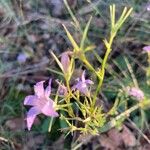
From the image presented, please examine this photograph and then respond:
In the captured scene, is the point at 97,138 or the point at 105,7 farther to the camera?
the point at 105,7

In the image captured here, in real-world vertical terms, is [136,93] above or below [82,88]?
below

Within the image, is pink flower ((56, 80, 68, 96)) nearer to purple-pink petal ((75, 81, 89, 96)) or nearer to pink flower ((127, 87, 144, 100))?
purple-pink petal ((75, 81, 89, 96))

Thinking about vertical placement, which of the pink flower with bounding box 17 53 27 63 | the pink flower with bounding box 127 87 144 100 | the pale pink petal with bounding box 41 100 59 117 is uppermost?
the pale pink petal with bounding box 41 100 59 117

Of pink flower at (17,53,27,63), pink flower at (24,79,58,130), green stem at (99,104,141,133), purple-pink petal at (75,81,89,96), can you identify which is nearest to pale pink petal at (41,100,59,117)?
pink flower at (24,79,58,130)

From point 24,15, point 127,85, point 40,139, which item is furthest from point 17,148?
point 24,15

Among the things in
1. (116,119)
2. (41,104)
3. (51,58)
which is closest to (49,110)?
(41,104)

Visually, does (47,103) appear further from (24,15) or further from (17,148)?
(24,15)

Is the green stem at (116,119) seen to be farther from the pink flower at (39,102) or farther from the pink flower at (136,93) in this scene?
the pink flower at (39,102)

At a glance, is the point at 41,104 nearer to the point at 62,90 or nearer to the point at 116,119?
the point at 62,90
